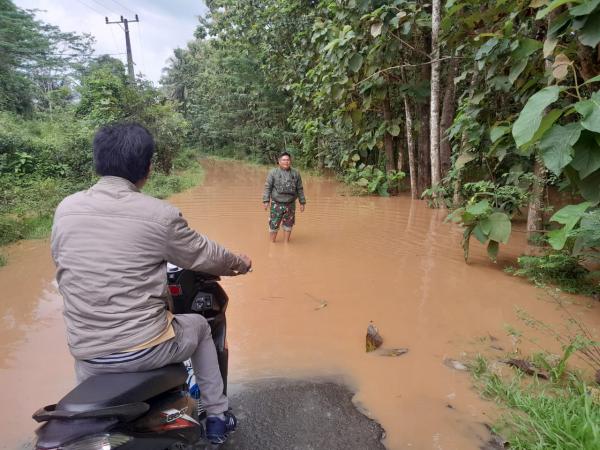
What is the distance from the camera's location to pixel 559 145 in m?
2.96

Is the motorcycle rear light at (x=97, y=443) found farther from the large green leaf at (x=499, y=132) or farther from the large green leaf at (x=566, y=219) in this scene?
the large green leaf at (x=499, y=132)

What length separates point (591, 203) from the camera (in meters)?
3.23

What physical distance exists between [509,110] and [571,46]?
3.11m

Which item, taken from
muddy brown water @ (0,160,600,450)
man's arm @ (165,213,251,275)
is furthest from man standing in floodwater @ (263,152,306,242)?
man's arm @ (165,213,251,275)

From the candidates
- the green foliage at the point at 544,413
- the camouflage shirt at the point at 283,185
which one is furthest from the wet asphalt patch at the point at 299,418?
the camouflage shirt at the point at 283,185

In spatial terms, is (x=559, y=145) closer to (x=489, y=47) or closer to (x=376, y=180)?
(x=489, y=47)

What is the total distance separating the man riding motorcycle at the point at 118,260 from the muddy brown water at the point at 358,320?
1.47m

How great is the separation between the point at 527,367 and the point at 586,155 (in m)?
1.60

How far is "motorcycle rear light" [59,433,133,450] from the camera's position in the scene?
1.46 m

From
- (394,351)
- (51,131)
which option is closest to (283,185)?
(394,351)

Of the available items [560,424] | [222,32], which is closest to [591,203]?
[560,424]

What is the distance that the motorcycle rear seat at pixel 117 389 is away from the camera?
153cm

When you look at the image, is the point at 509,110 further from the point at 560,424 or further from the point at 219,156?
the point at 219,156

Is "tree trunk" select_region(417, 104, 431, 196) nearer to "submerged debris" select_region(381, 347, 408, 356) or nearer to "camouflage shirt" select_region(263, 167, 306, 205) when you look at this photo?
"camouflage shirt" select_region(263, 167, 306, 205)
